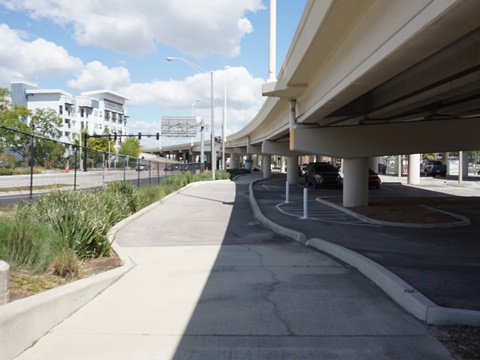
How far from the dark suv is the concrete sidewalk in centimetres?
2240

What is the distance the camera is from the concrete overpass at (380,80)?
642cm

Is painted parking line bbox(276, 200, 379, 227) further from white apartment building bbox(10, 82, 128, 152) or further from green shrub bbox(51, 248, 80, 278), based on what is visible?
white apartment building bbox(10, 82, 128, 152)

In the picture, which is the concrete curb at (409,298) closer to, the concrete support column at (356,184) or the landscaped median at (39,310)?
the landscaped median at (39,310)

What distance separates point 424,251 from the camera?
31.2 feet

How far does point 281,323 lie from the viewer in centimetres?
485

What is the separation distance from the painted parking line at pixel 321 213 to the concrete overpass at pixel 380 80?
4.43ft

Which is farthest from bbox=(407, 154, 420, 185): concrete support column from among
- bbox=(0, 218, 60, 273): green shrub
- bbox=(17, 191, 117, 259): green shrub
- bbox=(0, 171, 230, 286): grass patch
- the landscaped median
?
bbox=(0, 218, 60, 273): green shrub

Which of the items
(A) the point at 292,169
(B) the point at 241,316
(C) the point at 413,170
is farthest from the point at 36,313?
(A) the point at 292,169

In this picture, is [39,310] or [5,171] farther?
[5,171]

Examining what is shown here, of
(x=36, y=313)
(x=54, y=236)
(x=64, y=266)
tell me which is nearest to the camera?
(x=36, y=313)

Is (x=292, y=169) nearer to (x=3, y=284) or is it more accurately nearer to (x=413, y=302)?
(x=413, y=302)

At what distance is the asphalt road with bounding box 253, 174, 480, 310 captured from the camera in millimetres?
5988

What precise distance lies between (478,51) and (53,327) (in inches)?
307

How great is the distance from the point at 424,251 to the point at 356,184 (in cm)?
868
